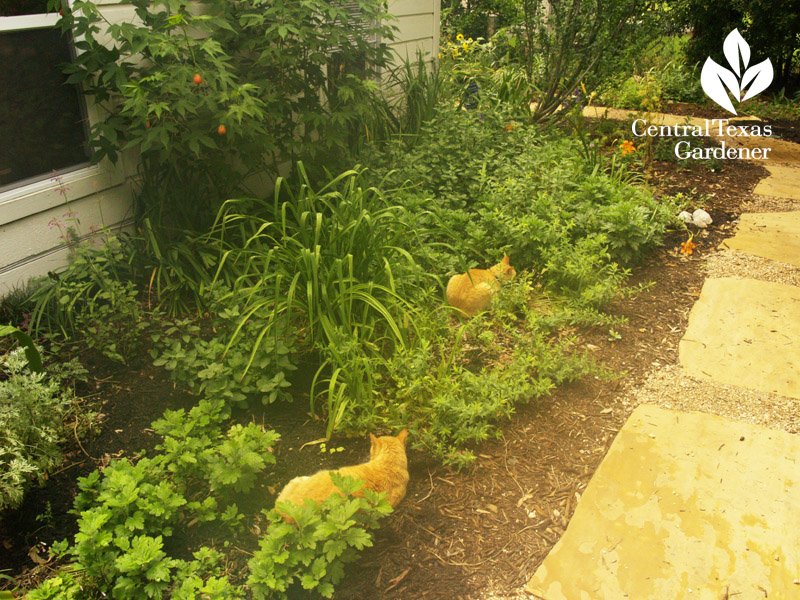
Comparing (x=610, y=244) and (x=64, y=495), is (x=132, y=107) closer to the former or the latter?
(x=64, y=495)

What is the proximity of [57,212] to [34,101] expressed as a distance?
0.52 meters

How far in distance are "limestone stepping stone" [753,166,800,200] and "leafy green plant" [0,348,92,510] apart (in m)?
5.11

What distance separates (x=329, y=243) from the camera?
284 centimetres

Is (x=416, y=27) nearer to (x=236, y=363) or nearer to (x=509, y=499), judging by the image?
(x=236, y=363)

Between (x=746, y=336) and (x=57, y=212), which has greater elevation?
(x=57, y=212)

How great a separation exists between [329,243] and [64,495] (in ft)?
4.70

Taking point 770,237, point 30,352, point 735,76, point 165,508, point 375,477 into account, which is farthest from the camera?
point 735,76

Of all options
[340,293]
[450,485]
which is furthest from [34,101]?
[450,485]

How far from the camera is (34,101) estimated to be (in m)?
2.92

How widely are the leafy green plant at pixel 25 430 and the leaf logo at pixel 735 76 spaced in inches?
310

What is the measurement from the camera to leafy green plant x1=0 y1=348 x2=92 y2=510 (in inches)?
77.5

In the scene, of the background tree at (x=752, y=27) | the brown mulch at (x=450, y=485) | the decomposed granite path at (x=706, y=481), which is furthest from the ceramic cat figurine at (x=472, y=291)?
the background tree at (x=752, y=27)

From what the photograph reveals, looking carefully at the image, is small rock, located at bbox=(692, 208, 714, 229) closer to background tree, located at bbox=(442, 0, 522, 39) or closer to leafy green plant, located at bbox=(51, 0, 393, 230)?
leafy green plant, located at bbox=(51, 0, 393, 230)

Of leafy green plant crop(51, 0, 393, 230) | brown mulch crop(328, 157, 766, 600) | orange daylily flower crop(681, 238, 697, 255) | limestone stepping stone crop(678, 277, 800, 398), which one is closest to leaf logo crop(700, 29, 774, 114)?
orange daylily flower crop(681, 238, 697, 255)
